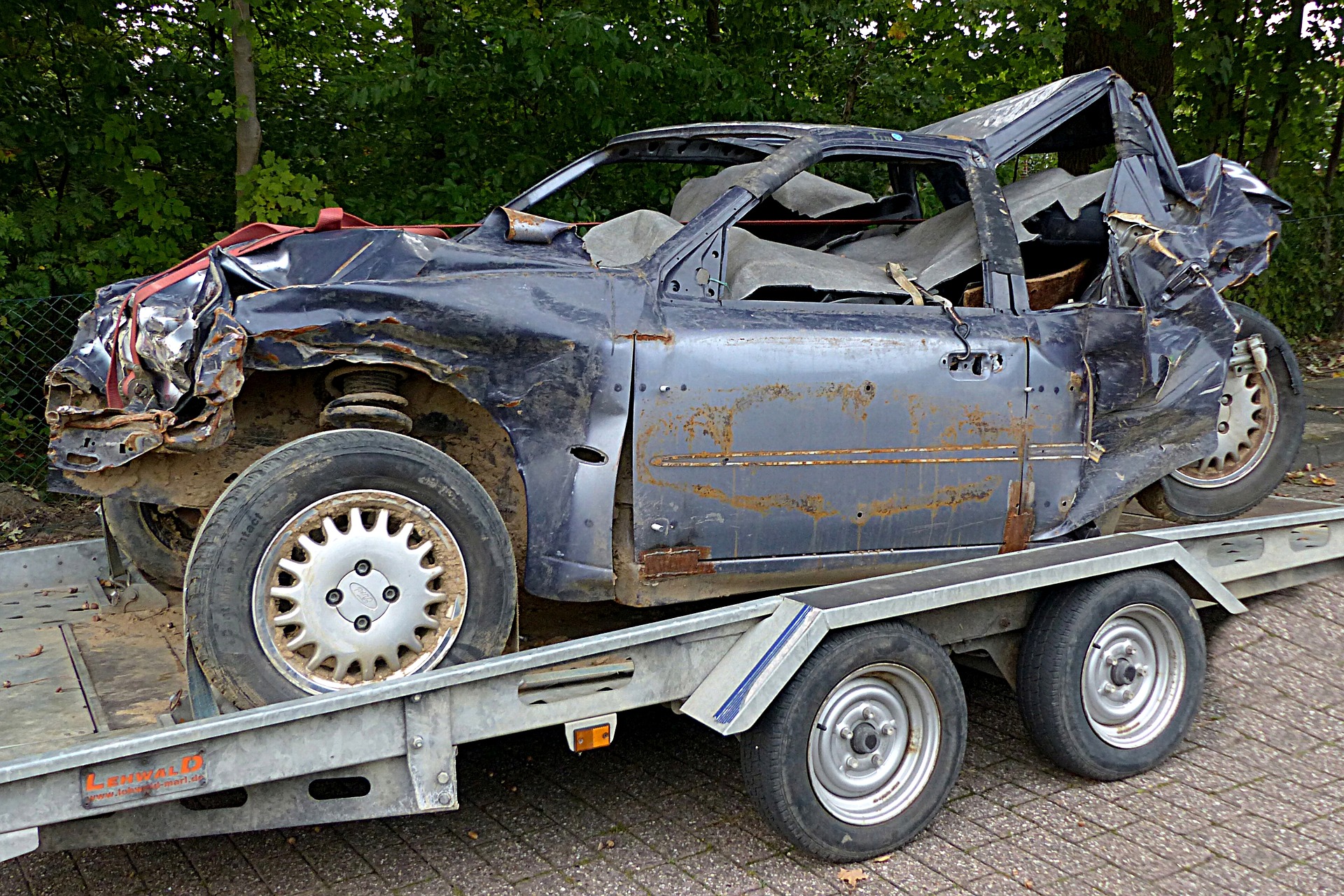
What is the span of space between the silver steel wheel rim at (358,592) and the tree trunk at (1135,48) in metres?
7.97

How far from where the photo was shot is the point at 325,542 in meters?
3.29

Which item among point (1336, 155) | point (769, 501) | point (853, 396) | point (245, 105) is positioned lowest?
point (769, 501)

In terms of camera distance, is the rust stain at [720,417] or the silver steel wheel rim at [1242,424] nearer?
the rust stain at [720,417]

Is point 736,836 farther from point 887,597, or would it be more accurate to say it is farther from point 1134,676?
point 1134,676

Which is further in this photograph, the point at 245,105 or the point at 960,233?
the point at 245,105

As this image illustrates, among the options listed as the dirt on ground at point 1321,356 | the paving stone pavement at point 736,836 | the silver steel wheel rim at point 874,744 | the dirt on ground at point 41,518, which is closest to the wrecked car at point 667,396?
the silver steel wheel rim at point 874,744

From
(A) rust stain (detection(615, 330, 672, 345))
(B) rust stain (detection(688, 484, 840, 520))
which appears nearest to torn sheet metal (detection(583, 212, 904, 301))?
(A) rust stain (detection(615, 330, 672, 345))

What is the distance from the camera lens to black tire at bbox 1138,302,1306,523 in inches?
197

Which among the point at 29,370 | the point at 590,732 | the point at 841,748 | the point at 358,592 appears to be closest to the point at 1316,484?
the point at 841,748

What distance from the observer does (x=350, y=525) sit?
129 inches

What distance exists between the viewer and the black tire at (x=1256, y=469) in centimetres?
502

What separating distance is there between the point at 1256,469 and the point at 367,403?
3.95 m

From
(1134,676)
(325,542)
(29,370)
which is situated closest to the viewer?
(325,542)

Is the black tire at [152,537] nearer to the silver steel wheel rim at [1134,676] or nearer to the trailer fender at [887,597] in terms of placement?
the trailer fender at [887,597]
